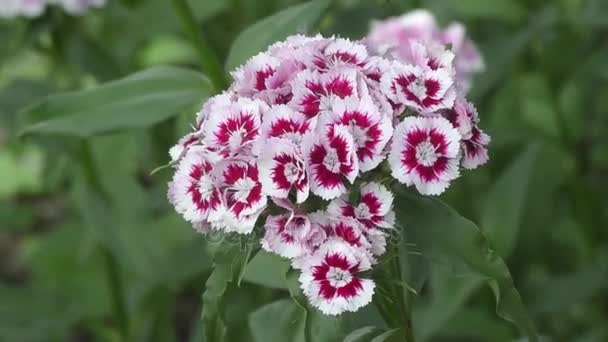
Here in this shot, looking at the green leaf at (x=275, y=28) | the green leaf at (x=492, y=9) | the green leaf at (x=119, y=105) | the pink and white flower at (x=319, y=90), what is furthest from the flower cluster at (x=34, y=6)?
the pink and white flower at (x=319, y=90)

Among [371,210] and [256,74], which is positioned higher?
[256,74]

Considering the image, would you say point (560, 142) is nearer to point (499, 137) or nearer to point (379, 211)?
point (499, 137)

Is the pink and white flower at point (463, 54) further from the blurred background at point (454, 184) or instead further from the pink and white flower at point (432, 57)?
the pink and white flower at point (432, 57)

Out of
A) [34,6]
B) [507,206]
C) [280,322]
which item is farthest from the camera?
[507,206]

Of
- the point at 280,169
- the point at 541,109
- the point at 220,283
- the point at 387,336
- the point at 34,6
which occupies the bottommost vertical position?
the point at 387,336

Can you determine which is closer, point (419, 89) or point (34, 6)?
point (419, 89)

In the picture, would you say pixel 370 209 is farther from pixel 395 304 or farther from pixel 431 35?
pixel 431 35

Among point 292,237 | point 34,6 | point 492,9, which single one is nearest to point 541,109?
point 492,9
